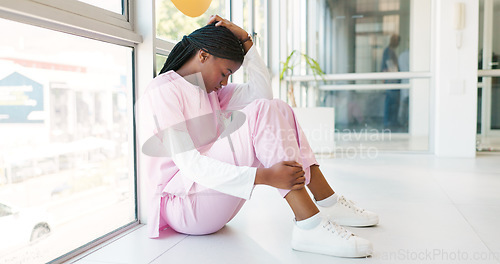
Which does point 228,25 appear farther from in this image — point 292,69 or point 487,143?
point 487,143

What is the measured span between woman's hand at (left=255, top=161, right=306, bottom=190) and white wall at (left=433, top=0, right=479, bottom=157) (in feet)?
10.3

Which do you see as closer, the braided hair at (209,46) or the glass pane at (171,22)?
the braided hair at (209,46)

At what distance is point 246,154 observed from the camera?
1282mm

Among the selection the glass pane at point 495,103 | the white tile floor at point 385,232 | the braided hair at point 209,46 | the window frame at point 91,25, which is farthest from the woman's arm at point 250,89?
the glass pane at point 495,103

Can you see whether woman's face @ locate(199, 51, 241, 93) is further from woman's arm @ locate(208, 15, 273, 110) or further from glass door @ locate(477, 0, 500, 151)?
glass door @ locate(477, 0, 500, 151)

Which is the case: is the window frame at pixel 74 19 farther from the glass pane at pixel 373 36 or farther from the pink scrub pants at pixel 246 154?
the glass pane at pixel 373 36

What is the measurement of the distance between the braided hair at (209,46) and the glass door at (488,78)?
141 inches

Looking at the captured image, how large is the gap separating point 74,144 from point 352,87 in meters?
3.50

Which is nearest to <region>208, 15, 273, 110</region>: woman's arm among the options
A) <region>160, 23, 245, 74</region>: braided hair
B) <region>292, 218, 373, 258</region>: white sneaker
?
<region>160, 23, 245, 74</region>: braided hair

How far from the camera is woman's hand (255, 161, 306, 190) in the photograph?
1.16 m

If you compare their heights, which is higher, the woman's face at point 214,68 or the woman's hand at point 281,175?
the woman's face at point 214,68

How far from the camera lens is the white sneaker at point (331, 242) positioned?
1.26 metres

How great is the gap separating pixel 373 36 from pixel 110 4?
3402mm

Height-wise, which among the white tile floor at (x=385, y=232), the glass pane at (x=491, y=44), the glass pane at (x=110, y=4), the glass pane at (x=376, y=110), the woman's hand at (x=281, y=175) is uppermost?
the glass pane at (x=491, y=44)
